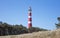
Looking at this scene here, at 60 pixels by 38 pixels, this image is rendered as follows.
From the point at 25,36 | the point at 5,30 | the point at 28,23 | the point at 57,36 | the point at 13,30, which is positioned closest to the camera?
the point at 57,36

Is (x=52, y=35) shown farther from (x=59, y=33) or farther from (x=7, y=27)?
(x=7, y=27)

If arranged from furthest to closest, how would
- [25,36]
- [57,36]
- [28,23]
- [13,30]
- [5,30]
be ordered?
[28,23] < [13,30] < [5,30] < [25,36] < [57,36]

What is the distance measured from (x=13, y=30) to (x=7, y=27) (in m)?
0.88

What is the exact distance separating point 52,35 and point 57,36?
336mm

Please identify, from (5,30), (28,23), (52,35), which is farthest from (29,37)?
(28,23)

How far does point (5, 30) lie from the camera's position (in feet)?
72.2

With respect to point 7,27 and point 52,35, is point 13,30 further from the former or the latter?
point 52,35

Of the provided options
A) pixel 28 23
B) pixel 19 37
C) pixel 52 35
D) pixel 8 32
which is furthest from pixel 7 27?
pixel 28 23

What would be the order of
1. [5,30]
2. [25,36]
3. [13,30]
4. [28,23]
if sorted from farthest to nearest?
[28,23], [13,30], [5,30], [25,36]

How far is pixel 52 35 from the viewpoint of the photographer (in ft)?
47.2

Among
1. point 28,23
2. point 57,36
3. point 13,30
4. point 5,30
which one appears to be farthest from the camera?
point 28,23

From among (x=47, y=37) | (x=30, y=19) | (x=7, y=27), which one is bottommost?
(x=47, y=37)

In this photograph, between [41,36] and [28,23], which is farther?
[28,23]

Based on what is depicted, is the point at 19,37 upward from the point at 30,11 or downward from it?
downward
